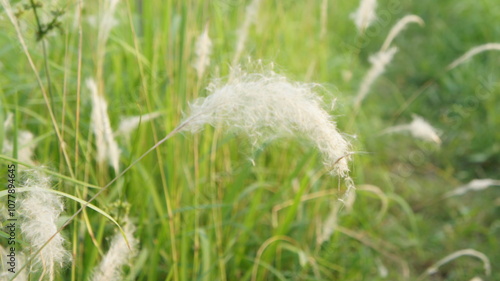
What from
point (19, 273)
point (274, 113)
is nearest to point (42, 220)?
point (19, 273)

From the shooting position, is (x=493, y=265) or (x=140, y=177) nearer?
(x=140, y=177)

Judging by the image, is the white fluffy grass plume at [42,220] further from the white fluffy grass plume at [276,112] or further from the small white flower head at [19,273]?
the white fluffy grass plume at [276,112]

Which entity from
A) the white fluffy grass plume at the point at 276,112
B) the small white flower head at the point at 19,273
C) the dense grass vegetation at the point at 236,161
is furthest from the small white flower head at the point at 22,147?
the white fluffy grass plume at the point at 276,112

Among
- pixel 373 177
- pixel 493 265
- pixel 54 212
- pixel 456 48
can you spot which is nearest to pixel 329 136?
pixel 54 212

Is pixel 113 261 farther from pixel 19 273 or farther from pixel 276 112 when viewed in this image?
pixel 276 112

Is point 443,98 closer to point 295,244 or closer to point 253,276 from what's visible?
point 295,244

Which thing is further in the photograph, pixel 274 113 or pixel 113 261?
pixel 113 261
